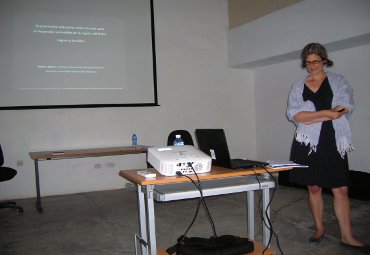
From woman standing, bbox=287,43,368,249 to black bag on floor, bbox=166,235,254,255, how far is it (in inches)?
37.2

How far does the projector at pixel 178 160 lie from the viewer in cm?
184

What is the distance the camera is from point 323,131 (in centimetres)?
246

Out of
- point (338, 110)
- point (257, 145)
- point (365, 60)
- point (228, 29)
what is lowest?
point (257, 145)

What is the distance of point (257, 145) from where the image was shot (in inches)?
246

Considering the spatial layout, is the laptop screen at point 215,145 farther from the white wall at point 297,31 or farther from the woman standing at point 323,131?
the white wall at point 297,31

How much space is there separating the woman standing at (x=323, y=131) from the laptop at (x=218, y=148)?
0.61 meters

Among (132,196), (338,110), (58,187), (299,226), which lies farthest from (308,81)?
(58,187)

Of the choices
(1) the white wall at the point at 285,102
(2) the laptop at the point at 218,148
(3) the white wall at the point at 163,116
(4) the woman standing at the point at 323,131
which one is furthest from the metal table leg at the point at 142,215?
(1) the white wall at the point at 285,102

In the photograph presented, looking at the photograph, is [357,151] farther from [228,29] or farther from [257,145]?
[228,29]

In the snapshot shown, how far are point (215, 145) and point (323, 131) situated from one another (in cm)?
93

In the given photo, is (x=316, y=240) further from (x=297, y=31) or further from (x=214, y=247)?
(x=297, y=31)

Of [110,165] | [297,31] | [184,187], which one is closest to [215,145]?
[184,187]

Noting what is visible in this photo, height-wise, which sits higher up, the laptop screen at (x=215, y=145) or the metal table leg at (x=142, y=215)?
the laptop screen at (x=215, y=145)

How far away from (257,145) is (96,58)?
131 inches
